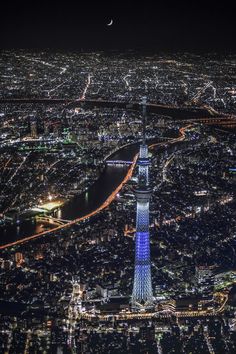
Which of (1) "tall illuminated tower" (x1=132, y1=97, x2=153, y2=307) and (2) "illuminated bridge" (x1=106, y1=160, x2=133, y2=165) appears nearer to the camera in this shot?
(1) "tall illuminated tower" (x1=132, y1=97, x2=153, y2=307)

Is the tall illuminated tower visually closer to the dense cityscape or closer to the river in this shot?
the dense cityscape

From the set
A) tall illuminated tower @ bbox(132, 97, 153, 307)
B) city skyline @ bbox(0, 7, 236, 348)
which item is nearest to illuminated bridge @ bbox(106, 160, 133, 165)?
city skyline @ bbox(0, 7, 236, 348)

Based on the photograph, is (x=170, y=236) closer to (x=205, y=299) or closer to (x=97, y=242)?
(x=97, y=242)

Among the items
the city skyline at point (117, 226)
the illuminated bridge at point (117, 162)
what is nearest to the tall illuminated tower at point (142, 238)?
the city skyline at point (117, 226)

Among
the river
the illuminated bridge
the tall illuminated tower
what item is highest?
the illuminated bridge

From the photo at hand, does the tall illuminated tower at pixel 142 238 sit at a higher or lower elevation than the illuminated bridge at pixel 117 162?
lower

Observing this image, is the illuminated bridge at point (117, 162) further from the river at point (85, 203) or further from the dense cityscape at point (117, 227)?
the river at point (85, 203)

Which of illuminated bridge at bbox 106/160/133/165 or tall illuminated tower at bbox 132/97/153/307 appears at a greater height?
illuminated bridge at bbox 106/160/133/165

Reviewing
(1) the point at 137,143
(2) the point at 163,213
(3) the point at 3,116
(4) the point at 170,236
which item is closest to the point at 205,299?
(4) the point at 170,236
